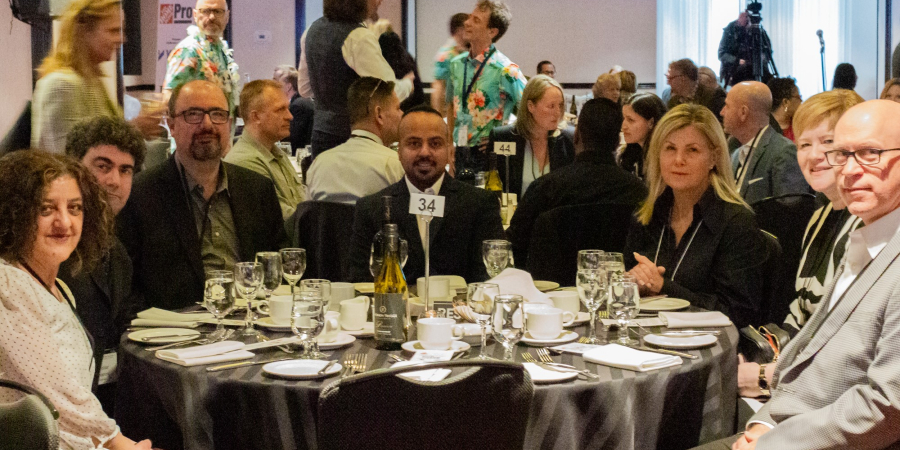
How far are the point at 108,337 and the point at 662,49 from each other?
12.0 metres

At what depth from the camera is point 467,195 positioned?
3594 millimetres

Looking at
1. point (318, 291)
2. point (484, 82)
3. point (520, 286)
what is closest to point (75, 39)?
point (318, 291)

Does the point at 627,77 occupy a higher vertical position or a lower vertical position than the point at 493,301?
higher

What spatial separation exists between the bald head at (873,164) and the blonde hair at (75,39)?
10.1 feet

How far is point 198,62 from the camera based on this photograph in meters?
5.69

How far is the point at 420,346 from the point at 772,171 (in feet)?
11.4

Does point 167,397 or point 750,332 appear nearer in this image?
point 167,397

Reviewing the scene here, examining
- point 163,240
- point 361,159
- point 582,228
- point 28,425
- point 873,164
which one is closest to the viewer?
point 28,425

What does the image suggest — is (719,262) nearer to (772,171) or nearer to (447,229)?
(447,229)

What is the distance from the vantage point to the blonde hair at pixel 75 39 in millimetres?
3754

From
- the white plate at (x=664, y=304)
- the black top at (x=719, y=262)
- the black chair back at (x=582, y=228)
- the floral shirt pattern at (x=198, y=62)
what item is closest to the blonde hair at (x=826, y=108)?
the black top at (x=719, y=262)

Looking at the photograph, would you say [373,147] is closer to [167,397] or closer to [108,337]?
[108,337]

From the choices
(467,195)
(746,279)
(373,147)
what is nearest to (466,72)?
(373,147)

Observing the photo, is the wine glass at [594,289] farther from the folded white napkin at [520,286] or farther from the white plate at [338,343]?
the white plate at [338,343]
